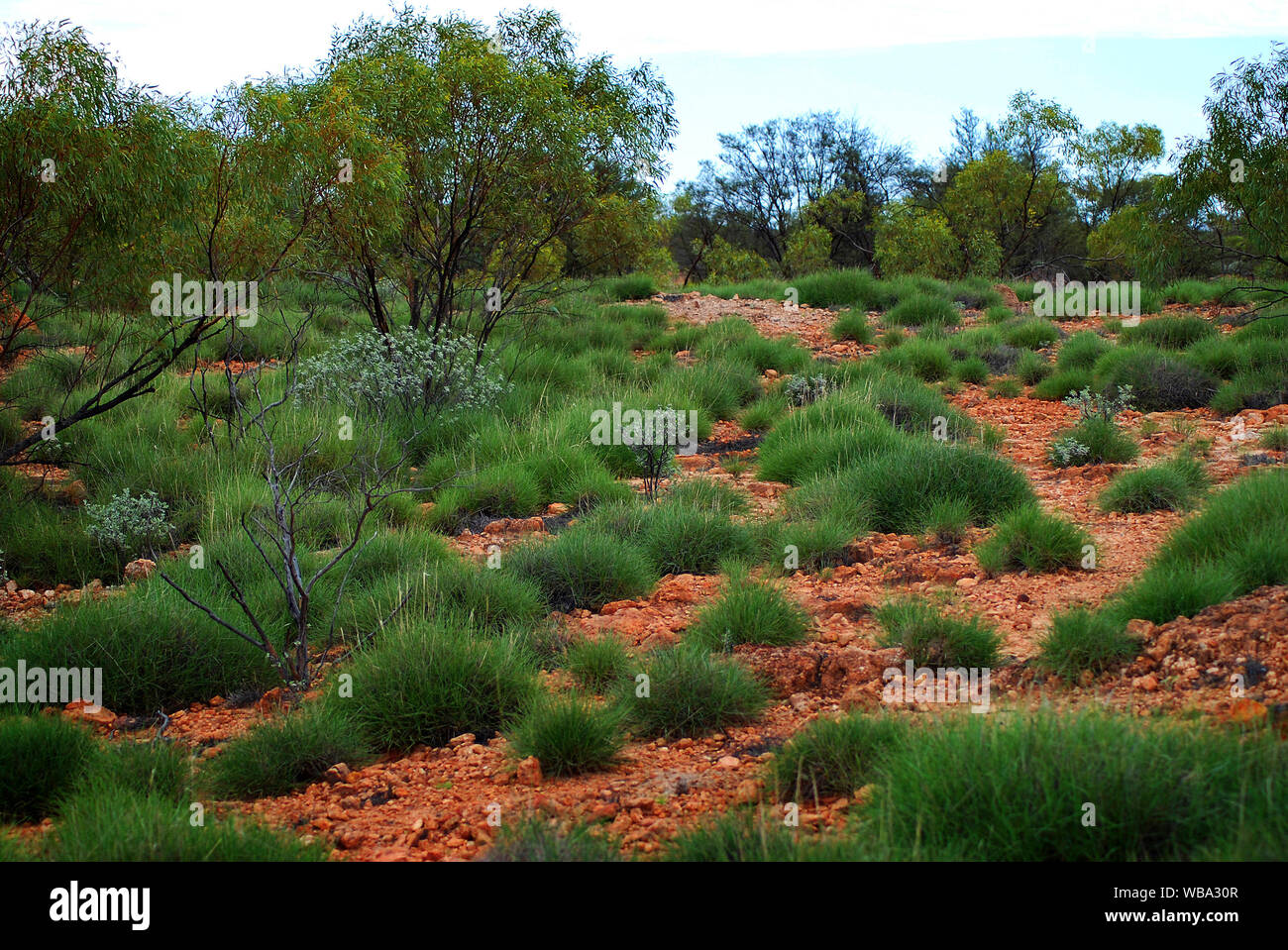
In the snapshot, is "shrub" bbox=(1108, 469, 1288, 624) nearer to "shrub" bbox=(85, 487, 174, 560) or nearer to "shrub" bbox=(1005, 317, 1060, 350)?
"shrub" bbox=(85, 487, 174, 560)

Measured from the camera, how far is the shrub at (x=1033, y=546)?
5.01 m

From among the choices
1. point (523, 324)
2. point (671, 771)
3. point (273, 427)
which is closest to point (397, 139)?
point (273, 427)

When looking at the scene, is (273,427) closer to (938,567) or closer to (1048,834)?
(938,567)

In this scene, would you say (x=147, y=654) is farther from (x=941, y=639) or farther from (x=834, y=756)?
(x=941, y=639)

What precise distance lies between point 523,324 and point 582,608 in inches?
320

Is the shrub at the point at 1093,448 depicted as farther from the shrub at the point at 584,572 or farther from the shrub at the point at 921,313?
the shrub at the point at 921,313

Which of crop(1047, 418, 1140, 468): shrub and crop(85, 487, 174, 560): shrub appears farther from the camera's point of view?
crop(1047, 418, 1140, 468): shrub

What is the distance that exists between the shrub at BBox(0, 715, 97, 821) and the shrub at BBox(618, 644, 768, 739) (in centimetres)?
186

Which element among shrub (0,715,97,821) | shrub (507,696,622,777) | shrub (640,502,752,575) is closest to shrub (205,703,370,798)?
shrub (0,715,97,821)

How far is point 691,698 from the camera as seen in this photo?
3637 millimetres

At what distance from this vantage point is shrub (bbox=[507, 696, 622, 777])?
330 cm

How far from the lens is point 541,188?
1008cm

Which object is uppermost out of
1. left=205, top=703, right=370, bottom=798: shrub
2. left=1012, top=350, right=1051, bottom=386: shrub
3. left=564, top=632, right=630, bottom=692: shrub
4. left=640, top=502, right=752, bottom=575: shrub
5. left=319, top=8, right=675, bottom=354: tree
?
left=319, top=8, right=675, bottom=354: tree

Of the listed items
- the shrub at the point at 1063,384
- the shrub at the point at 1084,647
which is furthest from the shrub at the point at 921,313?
the shrub at the point at 1084,647
